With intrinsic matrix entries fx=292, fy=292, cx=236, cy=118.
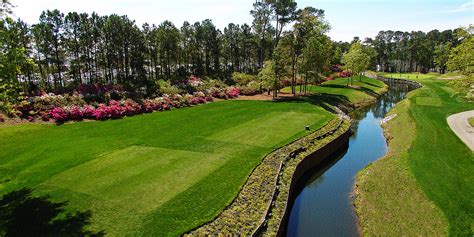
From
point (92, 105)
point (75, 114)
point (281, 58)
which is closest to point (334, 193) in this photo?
point (75, 114)

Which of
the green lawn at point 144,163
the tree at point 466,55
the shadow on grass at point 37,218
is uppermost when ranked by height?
the tree at point 466,55

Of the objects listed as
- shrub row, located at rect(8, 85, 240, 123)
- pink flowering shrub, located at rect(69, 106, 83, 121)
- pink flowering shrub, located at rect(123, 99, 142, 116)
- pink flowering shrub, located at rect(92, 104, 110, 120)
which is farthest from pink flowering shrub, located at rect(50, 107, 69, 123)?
pink flowering shrub, located at rect(123, 99, 142, 116)

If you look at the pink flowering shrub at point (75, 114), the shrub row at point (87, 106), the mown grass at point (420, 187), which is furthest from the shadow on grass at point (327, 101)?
the pink flowering shrub at point (75, 114)

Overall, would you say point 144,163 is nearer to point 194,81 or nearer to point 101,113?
point 101,113

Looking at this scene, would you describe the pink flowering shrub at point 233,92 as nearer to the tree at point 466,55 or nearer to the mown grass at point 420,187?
the mown grass at point 420,187

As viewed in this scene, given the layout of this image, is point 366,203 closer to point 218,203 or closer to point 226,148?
point 218,203
